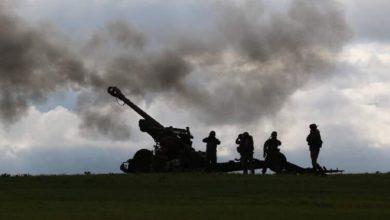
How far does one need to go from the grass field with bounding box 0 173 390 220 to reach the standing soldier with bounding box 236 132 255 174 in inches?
186

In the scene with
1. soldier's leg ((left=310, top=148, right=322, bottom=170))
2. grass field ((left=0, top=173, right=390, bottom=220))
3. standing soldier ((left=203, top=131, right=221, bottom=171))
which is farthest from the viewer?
standing soldier ((left=203, top=131, right=221, bottom=171))

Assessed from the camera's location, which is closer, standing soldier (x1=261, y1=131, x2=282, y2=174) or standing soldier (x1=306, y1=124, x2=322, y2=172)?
standing soldier (x1=306, y1=124, x2=322, y2=172)

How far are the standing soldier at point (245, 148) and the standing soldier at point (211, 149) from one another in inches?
59.8

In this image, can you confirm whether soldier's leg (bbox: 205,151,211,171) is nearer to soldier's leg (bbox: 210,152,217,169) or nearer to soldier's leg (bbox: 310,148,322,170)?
soldier's leg (bbox: 210,152,217,169)

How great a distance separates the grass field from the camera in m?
14.6

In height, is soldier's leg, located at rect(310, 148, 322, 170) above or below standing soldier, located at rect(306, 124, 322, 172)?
below

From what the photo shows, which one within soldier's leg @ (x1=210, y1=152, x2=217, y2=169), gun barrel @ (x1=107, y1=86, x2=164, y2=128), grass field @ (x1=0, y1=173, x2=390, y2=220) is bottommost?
grass field @ (x1=0, y1=173, x2=390, y2=220)

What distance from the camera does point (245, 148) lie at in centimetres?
2991

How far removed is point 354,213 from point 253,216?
6.80 feet

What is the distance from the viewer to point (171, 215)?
14195mm

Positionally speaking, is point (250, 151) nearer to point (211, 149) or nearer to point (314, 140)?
point (211, 149)

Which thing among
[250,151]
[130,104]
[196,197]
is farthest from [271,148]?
[196,197]

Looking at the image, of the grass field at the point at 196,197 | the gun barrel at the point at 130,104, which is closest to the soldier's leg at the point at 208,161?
the gun barrel at the point at 130,104

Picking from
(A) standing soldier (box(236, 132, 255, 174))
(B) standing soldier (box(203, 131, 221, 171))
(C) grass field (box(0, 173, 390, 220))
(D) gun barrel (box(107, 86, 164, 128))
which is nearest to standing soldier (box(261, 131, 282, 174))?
(A) standing soldier (box(236, 132, 255, 174))
